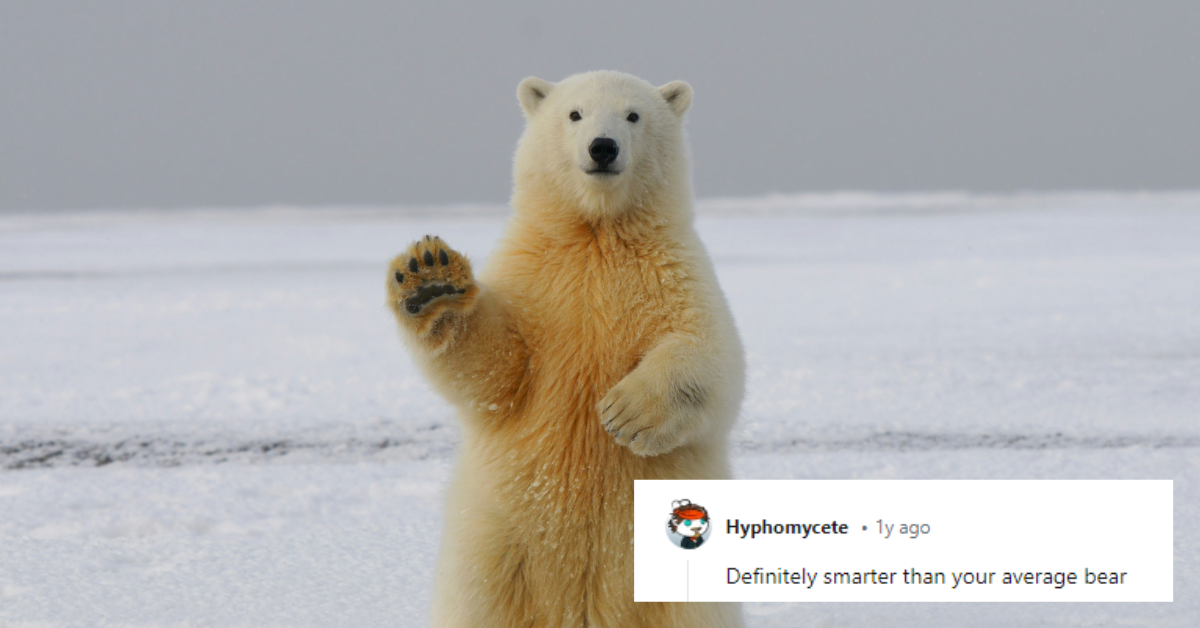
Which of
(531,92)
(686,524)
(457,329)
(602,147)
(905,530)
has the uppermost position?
(531,92)

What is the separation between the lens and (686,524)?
195 cm

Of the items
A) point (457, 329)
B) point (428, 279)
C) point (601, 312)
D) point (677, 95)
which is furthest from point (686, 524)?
point (677, 95)

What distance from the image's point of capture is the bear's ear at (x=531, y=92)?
234 cm

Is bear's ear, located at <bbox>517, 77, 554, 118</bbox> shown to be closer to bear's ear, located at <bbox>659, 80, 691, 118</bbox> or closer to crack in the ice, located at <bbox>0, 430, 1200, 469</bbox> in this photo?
bear's ear, located at <bbox>659, 80, 691, 118</bbox>

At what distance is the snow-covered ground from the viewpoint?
2766 mm

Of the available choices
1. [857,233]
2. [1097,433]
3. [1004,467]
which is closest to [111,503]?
[1004,467]

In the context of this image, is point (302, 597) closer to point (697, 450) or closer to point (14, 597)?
point (14, 597)

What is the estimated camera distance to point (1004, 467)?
391 centimetres

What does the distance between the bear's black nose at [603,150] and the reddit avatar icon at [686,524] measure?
2.38 ft

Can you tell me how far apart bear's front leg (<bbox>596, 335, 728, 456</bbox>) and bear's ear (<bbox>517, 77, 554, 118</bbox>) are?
800 millimetres

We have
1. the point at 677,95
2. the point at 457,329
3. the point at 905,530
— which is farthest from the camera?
the point at 677,95

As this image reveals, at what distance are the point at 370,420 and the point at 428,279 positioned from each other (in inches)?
121

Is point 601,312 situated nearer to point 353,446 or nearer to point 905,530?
point 905,530

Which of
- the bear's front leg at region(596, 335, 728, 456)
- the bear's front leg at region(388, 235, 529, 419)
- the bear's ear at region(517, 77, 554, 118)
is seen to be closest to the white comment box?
the bear's front leg at region(596, 335, 728, 456)
